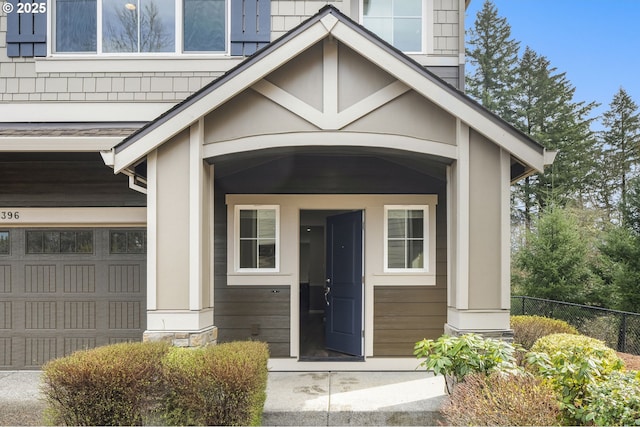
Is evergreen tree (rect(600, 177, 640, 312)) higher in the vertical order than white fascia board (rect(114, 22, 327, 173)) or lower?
lower

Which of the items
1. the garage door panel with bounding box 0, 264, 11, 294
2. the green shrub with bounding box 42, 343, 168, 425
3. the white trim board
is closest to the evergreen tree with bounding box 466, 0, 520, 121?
the white trim board

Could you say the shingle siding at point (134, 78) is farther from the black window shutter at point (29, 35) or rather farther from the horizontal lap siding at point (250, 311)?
the horizontal lap siding at point (250, 311)

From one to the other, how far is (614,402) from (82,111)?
721 cm

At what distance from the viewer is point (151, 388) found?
13.2 feet

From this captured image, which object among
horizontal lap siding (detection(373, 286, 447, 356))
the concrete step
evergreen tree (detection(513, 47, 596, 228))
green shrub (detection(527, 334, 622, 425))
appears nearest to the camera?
green shrub (detection(527, 334, 622, 425))

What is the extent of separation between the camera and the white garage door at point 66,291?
6.39 metres

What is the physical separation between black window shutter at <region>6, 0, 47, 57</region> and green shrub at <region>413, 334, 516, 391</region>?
22.3 ft

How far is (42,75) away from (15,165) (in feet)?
4.61

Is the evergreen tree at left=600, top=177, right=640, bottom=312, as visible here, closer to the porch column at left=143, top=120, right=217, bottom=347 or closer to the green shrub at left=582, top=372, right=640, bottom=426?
the green shrub at left=582, top=372, right=640, bottom=426

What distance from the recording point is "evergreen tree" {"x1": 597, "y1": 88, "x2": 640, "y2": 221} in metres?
21.4

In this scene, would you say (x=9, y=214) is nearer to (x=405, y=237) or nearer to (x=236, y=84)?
(x=236, y=84)

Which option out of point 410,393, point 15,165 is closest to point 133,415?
point 410,393

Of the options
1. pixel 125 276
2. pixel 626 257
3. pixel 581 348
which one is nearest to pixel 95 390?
pixel 125 276

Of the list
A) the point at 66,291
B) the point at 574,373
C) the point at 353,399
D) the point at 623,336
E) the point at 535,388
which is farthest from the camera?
the point at 623,336
